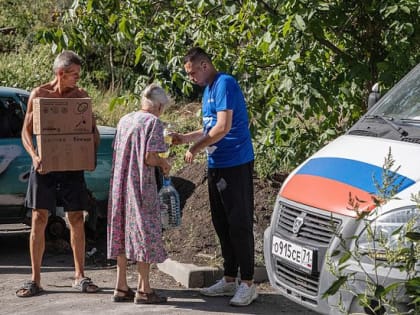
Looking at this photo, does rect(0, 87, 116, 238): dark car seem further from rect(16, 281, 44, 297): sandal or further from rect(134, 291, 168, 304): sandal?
rect(134, 291, 168, 304): sandal

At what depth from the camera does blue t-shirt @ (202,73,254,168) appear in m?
7.23

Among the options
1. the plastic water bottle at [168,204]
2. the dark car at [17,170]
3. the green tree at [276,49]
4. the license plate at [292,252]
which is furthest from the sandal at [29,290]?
the green tree at [276,49]

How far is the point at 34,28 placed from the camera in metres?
21.2

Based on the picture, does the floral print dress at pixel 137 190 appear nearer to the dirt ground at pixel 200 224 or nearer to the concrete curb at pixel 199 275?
the concrete curb at pixel 199 275

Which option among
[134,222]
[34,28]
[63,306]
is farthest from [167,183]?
[34,28]

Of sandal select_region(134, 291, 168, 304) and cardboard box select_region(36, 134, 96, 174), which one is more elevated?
cardboard box select_region(36, 134, 96, 174)

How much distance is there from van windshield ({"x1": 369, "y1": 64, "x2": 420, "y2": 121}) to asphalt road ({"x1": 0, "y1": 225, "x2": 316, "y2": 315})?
5.79ft

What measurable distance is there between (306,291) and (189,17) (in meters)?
4.63

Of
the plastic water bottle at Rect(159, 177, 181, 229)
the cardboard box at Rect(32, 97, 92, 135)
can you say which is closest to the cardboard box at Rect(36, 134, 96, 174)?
the cardboard box at Rect(32, 97, 92, 135)

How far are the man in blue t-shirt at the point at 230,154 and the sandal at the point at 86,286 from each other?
50.7 inches

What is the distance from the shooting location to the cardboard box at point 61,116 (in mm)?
7598

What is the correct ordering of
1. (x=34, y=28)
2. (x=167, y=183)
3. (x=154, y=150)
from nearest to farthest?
(x=154, y=150)
(x=167, y=183)
(x=34, y=28)

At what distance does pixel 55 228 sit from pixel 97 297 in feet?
7.83

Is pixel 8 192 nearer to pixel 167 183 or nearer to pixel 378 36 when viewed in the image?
pixel 167 183
